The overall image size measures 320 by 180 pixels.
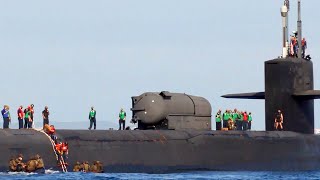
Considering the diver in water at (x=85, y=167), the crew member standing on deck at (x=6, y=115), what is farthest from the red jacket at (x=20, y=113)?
the diver in water at (x=85, y=167)

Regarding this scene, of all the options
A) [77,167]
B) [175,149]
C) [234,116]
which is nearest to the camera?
[77,167]

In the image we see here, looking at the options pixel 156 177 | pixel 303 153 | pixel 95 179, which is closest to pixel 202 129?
pixel 303 153

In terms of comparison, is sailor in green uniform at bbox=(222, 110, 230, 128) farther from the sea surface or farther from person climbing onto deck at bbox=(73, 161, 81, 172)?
person climbing onto deck at bbox=(73, 161, 81, 172)

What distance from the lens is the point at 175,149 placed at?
122 feet

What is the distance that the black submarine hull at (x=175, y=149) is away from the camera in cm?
3356

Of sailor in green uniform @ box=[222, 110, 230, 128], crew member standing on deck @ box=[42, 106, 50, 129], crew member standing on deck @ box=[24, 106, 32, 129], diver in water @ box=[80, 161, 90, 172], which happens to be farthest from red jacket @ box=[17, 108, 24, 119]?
sailor in green uniform @ box=[222, 110, 230, 128]

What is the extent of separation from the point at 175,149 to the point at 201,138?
1682 mm

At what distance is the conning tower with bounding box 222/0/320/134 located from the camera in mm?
40875

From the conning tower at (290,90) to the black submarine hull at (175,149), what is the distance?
82 cm

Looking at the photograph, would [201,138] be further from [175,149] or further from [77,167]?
[77,167]

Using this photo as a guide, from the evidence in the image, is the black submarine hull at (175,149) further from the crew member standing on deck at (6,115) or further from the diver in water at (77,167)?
the crew member standing on deck at (6,115)

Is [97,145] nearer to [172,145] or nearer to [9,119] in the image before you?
[172,145]

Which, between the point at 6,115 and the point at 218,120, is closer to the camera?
the point at 6,115

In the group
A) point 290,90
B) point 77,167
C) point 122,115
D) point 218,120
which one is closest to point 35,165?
point 77,167
